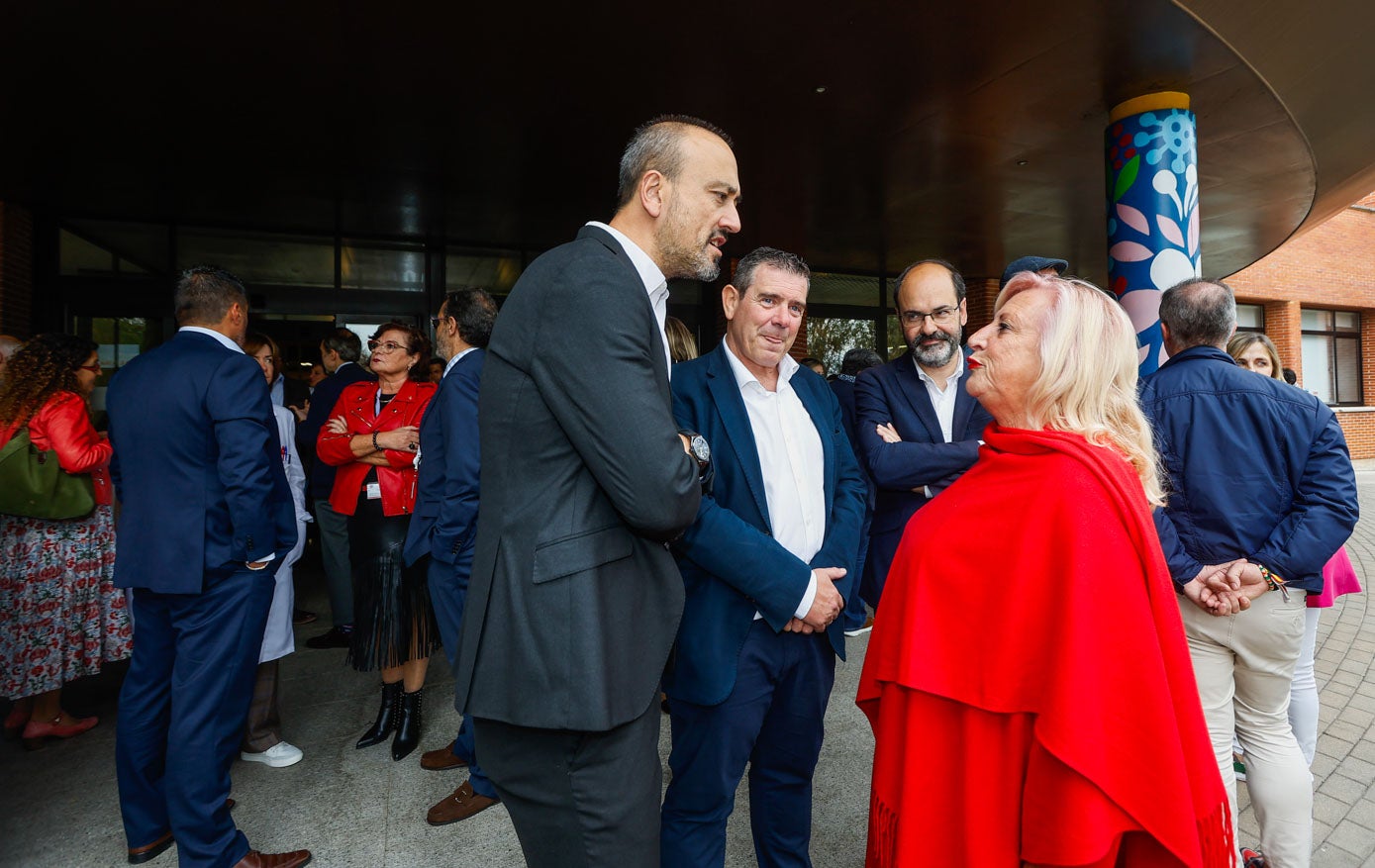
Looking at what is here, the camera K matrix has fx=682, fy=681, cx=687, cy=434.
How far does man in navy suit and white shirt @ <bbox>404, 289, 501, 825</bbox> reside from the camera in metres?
2.71

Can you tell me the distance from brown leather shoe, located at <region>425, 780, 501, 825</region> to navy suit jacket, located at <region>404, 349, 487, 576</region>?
0.89m

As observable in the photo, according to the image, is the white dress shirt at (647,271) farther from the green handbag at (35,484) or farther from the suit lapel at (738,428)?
the green handbag at (35,484)

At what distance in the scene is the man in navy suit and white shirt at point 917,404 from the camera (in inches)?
99.6

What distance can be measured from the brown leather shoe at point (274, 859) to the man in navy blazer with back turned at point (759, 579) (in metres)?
1.48

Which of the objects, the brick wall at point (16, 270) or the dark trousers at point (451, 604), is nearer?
the dark trousers at point (451, 604)

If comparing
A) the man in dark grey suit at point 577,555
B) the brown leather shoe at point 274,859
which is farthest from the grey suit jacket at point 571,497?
the brown leather shoe at point 274,859

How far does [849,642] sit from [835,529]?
3.11 metres

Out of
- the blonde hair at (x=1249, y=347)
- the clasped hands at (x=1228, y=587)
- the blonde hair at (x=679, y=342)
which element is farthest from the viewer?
the blonde hair at (x=679, y=342)

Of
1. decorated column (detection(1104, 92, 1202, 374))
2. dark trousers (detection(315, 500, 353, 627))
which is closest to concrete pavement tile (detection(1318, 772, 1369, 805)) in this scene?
decorated column (detection(1104, 92, 1202, 374))

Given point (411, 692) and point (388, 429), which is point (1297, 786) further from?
point (388, 429)

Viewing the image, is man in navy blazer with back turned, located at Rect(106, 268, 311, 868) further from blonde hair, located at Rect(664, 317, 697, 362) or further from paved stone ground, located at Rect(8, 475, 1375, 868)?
blonde hair, located at Rect(664, 317, 697, 362)

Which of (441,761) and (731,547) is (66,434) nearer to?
(441,761)

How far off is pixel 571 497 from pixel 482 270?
8893 millimetres

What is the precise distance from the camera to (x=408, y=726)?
10.8ft
